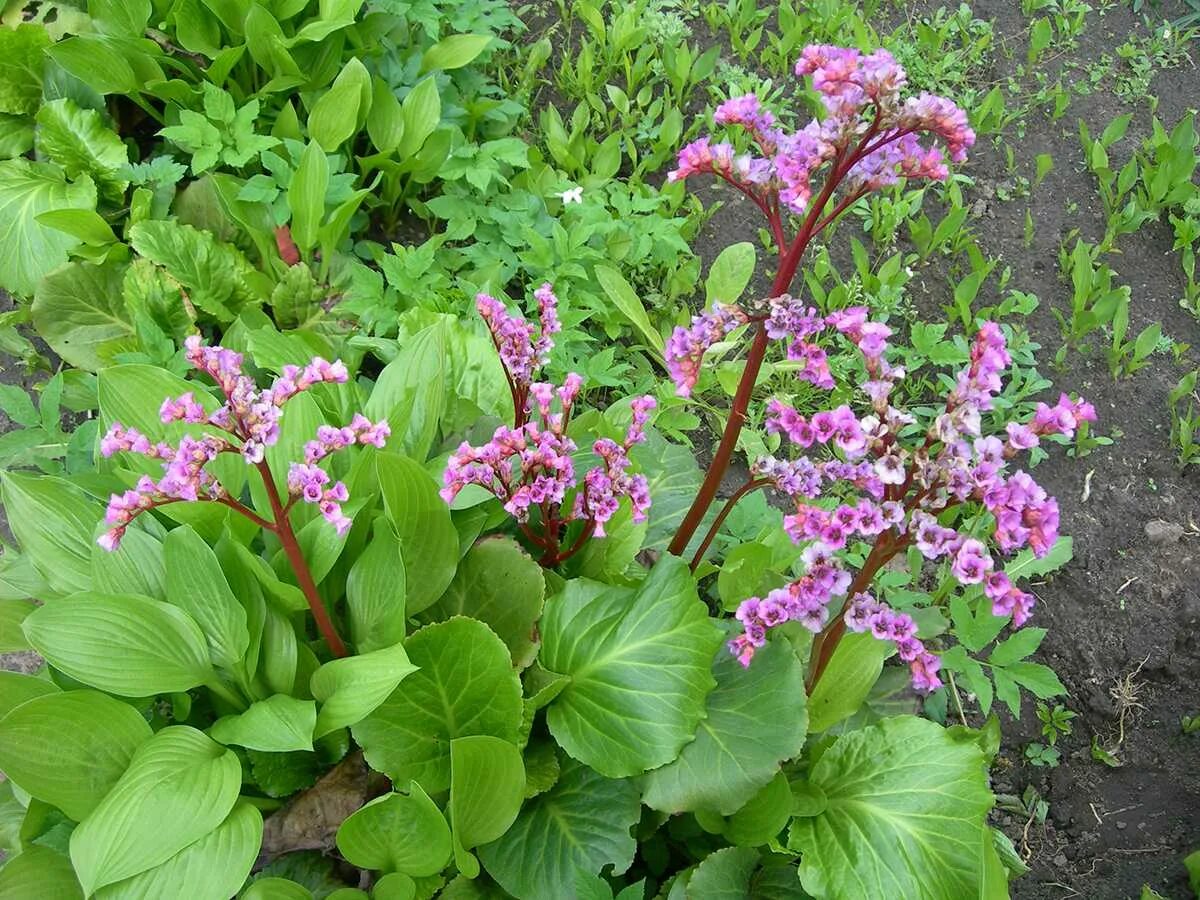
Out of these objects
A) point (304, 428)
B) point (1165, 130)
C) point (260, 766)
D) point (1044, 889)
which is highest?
point (1165, 130)

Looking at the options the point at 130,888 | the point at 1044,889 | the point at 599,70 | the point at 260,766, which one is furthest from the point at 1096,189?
the point at 130,888

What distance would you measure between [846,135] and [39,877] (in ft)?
6.24

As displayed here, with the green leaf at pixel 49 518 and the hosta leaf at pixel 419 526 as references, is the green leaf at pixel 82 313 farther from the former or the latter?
the hosta leaf at pixel 419 526

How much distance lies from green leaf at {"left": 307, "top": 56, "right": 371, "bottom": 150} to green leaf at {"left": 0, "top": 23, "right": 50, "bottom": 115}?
3.13 ft

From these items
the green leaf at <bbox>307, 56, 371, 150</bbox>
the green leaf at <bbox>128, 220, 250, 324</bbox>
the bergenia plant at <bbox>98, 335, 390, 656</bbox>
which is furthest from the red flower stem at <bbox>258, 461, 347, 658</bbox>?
A: the green leaf at <bbox>307, 56, 371, 150</bbox>

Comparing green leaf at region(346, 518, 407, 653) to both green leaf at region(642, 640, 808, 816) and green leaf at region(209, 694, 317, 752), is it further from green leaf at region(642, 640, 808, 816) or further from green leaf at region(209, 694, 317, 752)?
green leaf at region(642, 640, 808, 816)

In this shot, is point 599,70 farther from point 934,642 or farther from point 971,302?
point 934,642

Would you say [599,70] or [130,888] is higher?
[599,70]

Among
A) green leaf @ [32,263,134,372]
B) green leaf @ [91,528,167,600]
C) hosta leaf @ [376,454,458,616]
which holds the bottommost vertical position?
green leaf @ [32,263,134,372]

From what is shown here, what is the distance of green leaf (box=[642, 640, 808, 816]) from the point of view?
72.3 inches

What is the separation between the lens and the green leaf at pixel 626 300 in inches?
124

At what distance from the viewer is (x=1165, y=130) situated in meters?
→ 4.08

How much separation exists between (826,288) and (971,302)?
0.50m

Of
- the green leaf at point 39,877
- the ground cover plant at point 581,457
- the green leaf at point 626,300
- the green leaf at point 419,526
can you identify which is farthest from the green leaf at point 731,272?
the green leaf at point 39,877
